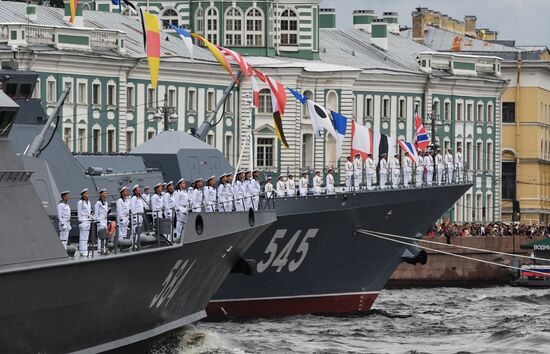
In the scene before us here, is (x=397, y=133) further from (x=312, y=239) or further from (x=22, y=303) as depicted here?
(x=22, y=303)

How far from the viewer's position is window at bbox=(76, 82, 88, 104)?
83500 mm

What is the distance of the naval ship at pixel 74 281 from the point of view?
30531 mm

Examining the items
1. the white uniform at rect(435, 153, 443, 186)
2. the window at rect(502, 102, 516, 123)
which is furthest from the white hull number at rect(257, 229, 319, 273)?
the window at rect(502, 102, 516, 123)

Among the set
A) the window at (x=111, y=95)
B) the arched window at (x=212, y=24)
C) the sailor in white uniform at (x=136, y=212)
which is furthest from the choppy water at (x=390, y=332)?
the arched window at (x=212, y=24)

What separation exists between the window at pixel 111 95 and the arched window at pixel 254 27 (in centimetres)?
1419

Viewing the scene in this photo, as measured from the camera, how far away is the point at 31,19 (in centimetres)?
8438

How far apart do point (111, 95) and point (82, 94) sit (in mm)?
2948

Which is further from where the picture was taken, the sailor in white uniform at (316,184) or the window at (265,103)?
the window at (265,103)

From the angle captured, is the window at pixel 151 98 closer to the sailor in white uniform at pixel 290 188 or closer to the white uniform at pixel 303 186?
the sailor in white uniform at pixel 290 188

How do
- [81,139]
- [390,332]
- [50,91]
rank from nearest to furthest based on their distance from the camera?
1. [390,332]
2. [50,91]
3. [81,139]

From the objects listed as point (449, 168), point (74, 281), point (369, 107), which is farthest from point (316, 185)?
point (369, 107)

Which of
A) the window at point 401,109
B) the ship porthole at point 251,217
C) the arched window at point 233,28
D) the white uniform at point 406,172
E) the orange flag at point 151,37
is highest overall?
the arched window at point 233,28

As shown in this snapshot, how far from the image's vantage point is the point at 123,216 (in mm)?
34875

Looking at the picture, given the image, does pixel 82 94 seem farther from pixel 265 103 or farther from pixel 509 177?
pixel 509 177
